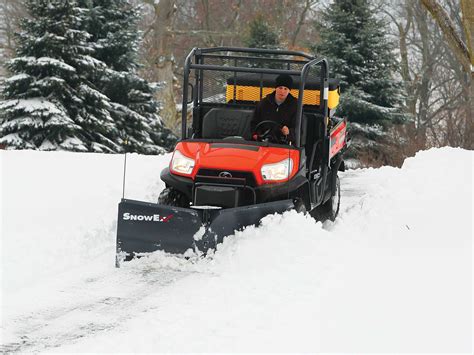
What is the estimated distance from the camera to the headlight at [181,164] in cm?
773

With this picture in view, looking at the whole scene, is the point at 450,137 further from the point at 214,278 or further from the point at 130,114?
the point at 214,278

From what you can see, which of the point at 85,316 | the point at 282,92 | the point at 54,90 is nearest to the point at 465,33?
the point at 282,92

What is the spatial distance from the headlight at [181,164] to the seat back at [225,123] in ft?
3.74

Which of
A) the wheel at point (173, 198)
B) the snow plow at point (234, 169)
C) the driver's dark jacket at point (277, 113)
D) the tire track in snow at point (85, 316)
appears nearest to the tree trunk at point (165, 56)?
the snow plow at point (234, 169)

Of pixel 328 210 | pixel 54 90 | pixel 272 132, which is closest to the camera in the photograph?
pixel 272 132

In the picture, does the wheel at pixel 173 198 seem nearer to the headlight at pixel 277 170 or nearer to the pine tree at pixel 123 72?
the headlight at pixel 277 170

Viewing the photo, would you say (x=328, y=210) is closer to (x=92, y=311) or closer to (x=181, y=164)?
(x=181, y=164)

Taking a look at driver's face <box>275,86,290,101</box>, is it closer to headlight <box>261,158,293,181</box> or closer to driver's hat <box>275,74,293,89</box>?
driver's hat <box>275,74,293,89</box>

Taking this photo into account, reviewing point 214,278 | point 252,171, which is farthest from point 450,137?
point 214,278

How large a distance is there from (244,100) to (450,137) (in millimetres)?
10267

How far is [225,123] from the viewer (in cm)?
899

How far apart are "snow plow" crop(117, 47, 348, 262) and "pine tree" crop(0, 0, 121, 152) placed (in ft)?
37.2

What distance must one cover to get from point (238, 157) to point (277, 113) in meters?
1.03

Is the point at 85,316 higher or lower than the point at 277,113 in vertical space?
lower
